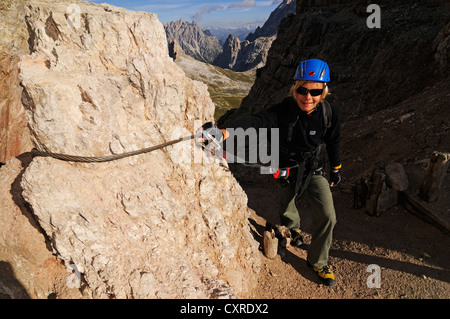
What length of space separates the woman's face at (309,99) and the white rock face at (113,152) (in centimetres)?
242

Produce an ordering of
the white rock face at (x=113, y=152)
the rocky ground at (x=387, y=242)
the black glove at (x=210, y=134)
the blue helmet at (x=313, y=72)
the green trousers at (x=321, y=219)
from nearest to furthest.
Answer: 1. the white rock face at (x=113, y=152)
2. the black glove at (x=210, y=134)
3. the blue helmet at (x=313, y=72)
4. the green trousers at (x=321, y=219)
5. the rocky ground at (x=387, y=242)

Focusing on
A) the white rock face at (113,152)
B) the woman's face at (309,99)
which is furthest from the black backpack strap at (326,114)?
the white rock face at (113,152)

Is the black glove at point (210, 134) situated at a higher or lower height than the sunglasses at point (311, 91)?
lower

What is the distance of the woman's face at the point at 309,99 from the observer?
5.28m

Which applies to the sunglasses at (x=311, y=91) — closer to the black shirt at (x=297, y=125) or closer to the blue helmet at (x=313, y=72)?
the blue helmet at (x=313, y=72)

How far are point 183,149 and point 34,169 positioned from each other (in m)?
2.59

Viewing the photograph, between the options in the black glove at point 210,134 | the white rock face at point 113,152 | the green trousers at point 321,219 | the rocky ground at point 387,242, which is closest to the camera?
the white rock face at point 113,152

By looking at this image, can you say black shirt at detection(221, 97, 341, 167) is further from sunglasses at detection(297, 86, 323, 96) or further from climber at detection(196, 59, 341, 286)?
sunglasses at detection(297, 86, 323, 96)

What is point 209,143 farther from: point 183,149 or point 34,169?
point 34,169

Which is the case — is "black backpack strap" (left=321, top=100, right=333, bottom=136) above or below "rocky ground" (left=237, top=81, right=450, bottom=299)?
above

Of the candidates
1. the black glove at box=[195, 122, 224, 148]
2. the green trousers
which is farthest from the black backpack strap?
the black glove at box=[195, 122, 224, 148]

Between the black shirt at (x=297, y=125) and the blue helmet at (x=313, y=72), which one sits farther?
the black shirt at (x=297, y=125)

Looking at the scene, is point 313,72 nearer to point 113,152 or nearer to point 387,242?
point 113,152

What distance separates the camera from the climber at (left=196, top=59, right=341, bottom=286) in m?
5.25
